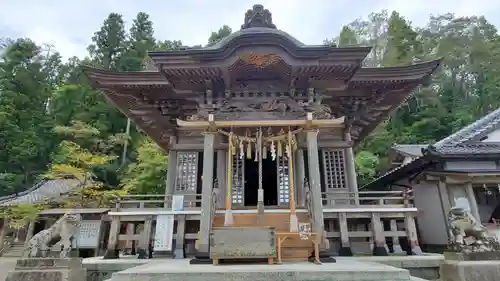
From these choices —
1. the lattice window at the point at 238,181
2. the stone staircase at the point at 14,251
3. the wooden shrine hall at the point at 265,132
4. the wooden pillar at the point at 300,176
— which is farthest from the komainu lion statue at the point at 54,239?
the stone staircase at the point at 14,251

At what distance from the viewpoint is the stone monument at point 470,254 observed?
6.28m

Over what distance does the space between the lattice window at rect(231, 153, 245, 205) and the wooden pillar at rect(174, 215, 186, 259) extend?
157cm

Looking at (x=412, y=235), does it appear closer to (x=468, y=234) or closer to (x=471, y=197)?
(x=468, y=234)

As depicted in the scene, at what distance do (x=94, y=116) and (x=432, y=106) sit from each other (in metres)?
31.6

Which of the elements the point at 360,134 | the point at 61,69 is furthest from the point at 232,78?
the point at 61,69

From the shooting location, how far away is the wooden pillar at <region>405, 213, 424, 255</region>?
772 centimetres

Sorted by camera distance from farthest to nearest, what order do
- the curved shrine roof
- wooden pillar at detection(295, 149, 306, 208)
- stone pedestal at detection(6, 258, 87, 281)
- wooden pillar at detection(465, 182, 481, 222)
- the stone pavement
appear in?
the stone pavement, wooden pillar at detection(465, 182, 481, 222), wooden pillar at detection(295, 149, 306, 208), the curved shrine roof, stone pedestal at detection(6, 258, 87, 281)

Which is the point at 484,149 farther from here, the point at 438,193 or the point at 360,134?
the point at 360,134

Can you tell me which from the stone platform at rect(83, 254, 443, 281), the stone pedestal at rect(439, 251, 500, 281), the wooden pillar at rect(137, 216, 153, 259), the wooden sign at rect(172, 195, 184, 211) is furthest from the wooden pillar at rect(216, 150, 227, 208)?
the stone pedestal at rect(439, 251, 500, 281)

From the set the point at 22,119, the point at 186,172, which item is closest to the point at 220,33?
the point at 22,119

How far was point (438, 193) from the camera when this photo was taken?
12.0 metres

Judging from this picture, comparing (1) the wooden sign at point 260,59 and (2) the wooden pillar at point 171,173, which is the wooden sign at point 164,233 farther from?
(1) the wooden sign at point 260,59

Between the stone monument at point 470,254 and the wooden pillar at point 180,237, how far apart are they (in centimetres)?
582

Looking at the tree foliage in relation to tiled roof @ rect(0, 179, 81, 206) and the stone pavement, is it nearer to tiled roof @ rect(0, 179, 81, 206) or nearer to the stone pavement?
tiled roof @ rect(0, 179, 81, 206)
